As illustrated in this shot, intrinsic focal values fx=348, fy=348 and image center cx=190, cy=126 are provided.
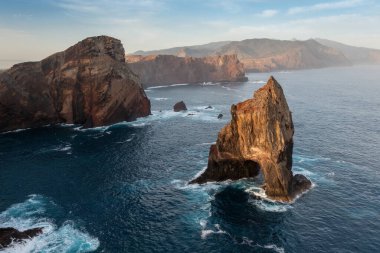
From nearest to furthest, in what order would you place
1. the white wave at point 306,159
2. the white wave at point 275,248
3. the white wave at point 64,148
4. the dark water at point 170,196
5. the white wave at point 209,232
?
the white wave at point 275,248
the dark water at point 170,196
the white wave at point 209,232
the white wave at point 306,159
the white wave at point 64,148

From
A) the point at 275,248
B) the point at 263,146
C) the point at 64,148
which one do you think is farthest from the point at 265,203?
the point at 64,148

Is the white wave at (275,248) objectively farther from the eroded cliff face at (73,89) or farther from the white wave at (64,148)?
the eroded cliff face at (73,89)

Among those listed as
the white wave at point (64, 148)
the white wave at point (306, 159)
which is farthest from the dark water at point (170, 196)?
the white wave at point (64, 148)

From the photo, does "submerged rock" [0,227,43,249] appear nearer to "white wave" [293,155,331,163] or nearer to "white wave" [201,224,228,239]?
"white wave" [201,224,228,239]

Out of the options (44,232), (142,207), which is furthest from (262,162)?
(44,232)

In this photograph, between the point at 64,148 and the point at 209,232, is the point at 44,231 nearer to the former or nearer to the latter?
the point at 209,232

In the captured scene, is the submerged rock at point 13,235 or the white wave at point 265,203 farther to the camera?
the white wave at point 265,203

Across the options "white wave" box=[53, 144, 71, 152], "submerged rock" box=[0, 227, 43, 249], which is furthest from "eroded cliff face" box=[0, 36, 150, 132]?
"submerged rock" box=[0, 227, 43, 249]
